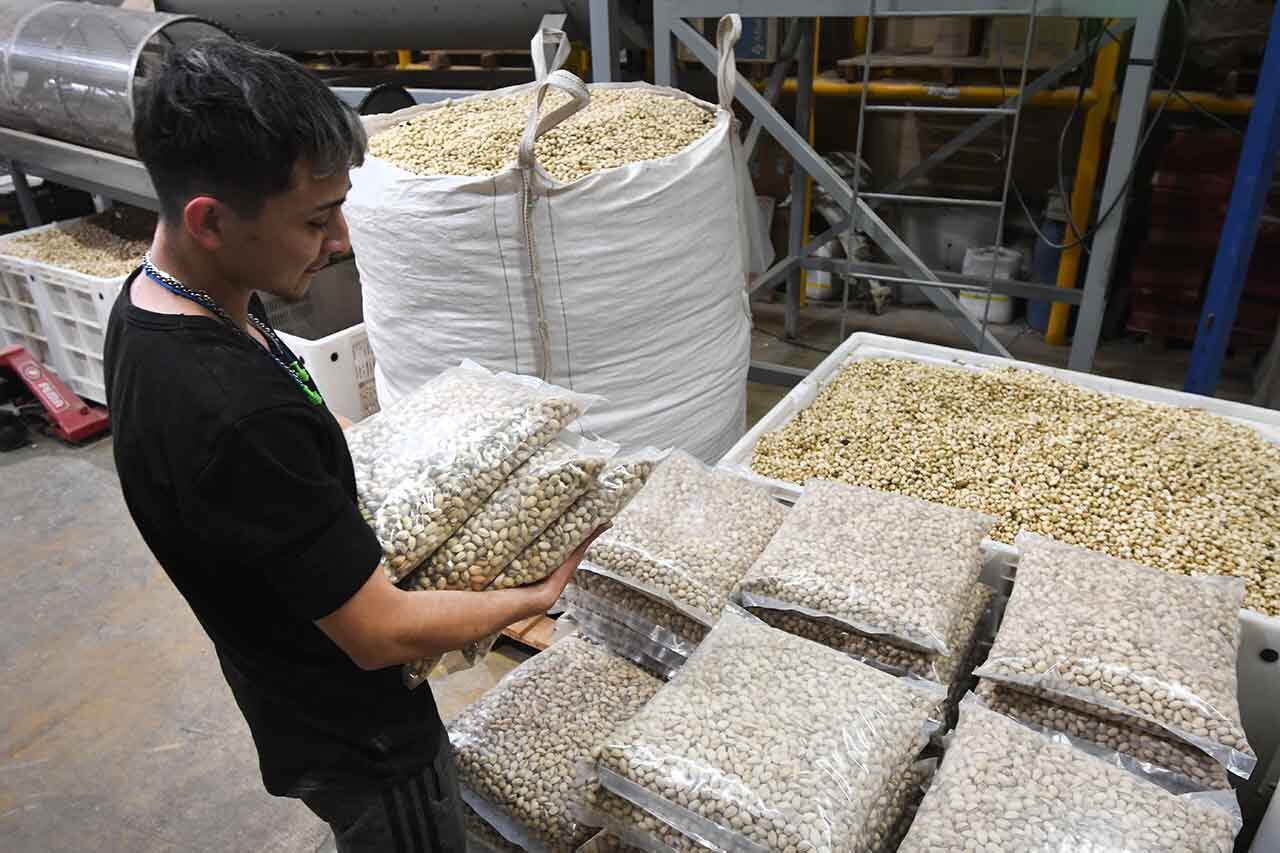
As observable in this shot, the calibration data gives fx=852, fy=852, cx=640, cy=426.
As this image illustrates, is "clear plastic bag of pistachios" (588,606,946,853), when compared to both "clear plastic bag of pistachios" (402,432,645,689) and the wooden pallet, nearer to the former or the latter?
"clear plastic bag of pistachios" (402,432,645,689)

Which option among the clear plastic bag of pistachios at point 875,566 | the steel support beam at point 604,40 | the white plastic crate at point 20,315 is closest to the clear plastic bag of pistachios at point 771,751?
the clear plastic bag of pistachios at point 875,566

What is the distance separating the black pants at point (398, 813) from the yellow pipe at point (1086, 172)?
3.18m

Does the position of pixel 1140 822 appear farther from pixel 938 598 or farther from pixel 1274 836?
pixel 938 598

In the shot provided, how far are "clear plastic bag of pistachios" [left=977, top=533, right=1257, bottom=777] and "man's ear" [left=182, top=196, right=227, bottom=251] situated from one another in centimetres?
96

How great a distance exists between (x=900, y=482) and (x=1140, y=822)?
765mm

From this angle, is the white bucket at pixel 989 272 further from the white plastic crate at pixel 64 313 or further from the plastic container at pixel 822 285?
the white plastic crate at pixel 64 313

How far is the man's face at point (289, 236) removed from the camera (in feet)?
2.48

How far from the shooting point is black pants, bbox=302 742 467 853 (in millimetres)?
1041

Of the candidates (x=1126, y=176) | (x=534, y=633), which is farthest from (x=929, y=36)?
(x=534, y=633)

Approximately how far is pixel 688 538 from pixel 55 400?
9.90 ft

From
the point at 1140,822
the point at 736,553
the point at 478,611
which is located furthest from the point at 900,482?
the point at 478,611

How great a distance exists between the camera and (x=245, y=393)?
0.73 m

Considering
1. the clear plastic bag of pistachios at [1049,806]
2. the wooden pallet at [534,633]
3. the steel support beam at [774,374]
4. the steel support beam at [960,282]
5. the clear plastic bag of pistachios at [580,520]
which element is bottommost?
the wooden pallet at [534,633]

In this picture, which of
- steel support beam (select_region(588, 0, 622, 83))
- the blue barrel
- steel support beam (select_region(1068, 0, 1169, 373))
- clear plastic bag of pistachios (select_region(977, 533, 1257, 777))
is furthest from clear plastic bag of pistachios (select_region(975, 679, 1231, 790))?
the blue barrel
